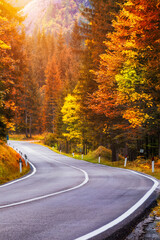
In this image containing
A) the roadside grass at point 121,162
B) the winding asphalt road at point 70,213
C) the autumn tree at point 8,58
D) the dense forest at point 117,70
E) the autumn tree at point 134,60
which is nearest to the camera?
the winding asphalt road at point 70,213

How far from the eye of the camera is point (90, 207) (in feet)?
22.5

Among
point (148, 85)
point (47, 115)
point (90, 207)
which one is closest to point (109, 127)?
point (148, 85)

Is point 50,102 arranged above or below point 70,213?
above

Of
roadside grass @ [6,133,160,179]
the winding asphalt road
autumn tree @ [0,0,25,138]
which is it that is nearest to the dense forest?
autumn tree @ [0,0,25,138]

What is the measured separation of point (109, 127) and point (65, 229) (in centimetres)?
1811

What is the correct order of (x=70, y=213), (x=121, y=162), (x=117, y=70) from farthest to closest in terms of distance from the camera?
(x=121, y=162)
(x=117, y=70)
(x=70, y=213)

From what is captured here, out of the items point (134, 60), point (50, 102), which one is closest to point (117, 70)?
point (134, 60)

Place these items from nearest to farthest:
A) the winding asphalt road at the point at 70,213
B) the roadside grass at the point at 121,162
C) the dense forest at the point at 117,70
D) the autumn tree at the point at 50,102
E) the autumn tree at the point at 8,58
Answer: the winding asphalt road at the point at 70,213
the dense forest at the point at 117,70
the autumn tree at the point at 8,58
the roadside grass at the point at 121,162
the autumn tree at the point at 50,102

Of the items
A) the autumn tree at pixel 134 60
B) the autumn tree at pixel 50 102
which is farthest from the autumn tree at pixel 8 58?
the autumn tree at pixel 50 102

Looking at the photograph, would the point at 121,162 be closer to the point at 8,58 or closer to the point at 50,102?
the point at 8,58

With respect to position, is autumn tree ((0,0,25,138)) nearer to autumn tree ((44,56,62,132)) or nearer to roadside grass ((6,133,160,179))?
roadside grass ((6,133,160,179))

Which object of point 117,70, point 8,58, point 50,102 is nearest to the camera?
point 8,58

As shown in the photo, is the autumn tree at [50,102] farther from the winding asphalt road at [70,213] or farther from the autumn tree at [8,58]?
the winding asphalt road at [70,213]

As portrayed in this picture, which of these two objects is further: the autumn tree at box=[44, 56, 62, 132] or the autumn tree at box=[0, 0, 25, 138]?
the autumn tree at box=[44, 56, 62, 132]
